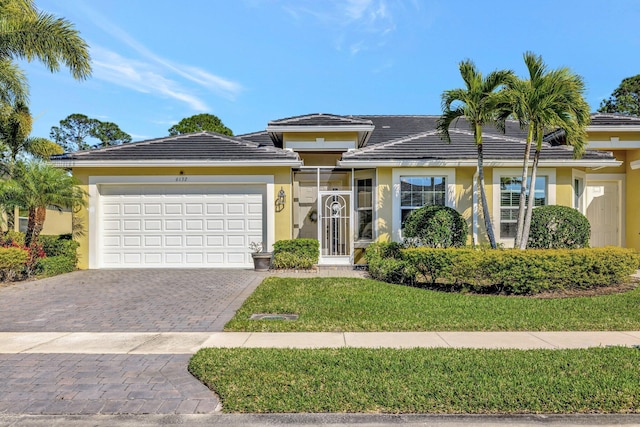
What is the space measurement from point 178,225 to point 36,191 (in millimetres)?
4031

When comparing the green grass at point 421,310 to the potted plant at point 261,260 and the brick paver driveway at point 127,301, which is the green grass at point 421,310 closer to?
the brick paver driveway at point 127,301

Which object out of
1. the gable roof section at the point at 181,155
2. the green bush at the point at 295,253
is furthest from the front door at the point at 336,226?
the gable roof section at the point at 181,155

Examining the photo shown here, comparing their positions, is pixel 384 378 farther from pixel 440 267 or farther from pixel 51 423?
pixel 440 267

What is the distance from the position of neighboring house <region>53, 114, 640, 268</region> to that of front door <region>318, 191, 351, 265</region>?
0.11ft

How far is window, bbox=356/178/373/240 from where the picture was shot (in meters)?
12.5

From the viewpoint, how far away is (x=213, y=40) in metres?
12.8

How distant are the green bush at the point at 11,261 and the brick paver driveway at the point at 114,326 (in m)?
0.62

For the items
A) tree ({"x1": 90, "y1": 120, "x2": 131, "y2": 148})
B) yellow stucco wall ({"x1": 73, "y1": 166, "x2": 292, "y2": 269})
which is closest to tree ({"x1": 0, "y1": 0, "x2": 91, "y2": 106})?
yellow stucco wall ({"x1": 73, "y1": 166, "x2": 292, "y2": 269})

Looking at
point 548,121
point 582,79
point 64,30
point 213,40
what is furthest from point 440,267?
point 64,30

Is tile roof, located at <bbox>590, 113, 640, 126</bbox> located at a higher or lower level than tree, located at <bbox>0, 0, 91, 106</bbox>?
lower

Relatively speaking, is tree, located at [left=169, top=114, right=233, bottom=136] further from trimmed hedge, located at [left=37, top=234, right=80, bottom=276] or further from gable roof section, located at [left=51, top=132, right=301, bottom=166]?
trimmed hedge, located at [left=37, top=234, right=80, bottom=276]

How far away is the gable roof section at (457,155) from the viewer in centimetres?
1154

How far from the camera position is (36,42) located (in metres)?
11.5

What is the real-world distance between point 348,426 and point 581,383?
8.22ft
